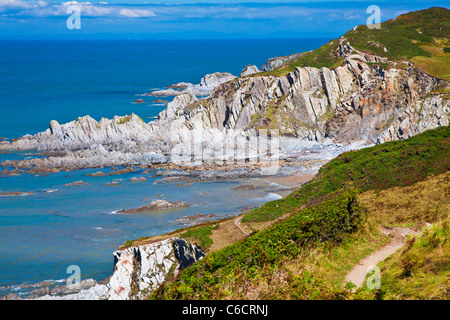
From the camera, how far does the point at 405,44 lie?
283 feet

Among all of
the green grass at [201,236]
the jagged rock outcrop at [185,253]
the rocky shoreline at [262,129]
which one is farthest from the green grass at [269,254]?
the rocky shoreline at [262,129]

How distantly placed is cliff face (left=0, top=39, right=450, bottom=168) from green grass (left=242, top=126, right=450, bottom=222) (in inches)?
1302

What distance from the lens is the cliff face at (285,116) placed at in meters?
68.9

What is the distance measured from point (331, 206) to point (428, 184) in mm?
11078

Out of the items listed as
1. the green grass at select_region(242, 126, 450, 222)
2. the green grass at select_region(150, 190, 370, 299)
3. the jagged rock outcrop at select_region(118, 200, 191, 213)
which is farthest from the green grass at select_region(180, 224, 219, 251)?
the jagged rock outcrop at select_region(118, 200, 191, 213)

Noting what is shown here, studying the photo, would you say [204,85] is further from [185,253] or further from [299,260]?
[299,260]

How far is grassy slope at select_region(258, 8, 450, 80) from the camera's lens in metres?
78.8

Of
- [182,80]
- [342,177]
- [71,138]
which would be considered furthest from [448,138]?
[182,80]

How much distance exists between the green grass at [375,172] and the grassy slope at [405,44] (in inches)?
1712

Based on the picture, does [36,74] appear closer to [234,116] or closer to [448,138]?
[234,116]

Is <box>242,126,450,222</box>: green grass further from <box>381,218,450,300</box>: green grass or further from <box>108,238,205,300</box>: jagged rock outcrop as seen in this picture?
<box>381,218,450,300</box>: green grass

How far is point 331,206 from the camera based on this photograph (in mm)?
16438

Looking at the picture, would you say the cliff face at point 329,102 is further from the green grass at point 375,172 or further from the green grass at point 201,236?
the green grass at point 201,236
